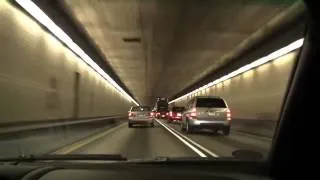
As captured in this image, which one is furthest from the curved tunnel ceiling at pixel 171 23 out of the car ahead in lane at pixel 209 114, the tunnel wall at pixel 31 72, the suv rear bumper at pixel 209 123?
the suv rear bumper at pixel 209 123

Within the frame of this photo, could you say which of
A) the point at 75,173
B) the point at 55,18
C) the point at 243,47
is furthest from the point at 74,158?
the point at 243,47

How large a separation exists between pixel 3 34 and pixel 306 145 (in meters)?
15.0

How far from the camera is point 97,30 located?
32125mm

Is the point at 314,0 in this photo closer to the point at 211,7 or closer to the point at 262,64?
the point at 211,7

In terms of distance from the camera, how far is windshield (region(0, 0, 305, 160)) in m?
20.2

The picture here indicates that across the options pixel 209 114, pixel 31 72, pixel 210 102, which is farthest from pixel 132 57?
pixel 31 72

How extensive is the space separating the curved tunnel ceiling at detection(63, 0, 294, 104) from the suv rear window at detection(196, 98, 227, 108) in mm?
3528

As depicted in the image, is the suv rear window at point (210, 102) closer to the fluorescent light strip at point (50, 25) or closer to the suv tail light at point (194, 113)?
the suv tail light at point (194, 113)

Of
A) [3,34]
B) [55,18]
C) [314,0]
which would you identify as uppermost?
[55,18]

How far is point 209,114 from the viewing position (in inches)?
1268

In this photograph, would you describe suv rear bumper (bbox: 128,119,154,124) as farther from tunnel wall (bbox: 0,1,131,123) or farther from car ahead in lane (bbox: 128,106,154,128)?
tunnel wall (bbox: 0,1,131,123)

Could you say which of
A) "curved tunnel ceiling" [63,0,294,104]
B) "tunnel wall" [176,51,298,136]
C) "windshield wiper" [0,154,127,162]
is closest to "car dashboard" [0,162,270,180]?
"windshield wiper" [0,154,127,162]

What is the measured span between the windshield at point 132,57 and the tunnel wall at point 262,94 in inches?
3.0

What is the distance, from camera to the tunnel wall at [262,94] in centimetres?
3284
